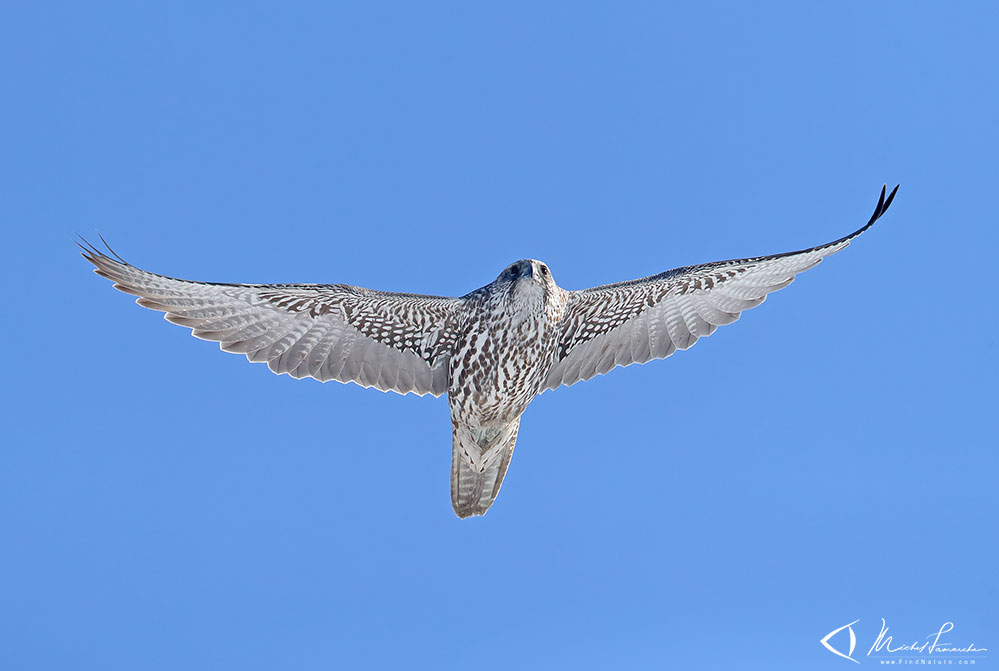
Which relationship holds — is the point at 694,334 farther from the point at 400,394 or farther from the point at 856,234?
the point at 400,394

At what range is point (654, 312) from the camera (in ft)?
37.3

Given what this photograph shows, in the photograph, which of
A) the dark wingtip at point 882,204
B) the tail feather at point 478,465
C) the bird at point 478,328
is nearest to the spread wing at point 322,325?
the bird at point 478,328

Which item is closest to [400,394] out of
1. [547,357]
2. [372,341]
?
[372,341]

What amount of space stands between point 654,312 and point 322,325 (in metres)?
3.82

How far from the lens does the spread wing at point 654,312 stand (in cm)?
1091

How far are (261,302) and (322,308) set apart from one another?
26.4 inches

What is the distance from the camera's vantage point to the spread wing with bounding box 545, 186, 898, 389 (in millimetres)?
10914

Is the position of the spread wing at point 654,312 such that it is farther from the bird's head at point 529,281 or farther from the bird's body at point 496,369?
the bird's head at point 529,281

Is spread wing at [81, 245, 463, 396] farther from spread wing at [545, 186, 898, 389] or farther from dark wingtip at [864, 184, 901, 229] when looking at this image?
dark wingtip at [864, 184, 901, 229]

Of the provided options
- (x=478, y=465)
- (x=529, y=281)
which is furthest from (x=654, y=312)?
(x=478, y=465)

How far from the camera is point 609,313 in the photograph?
37.2 ft

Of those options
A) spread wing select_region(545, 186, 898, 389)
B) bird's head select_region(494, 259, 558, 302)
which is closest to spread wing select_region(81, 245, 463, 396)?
bird's head select_region(494, 259, 558, 302)

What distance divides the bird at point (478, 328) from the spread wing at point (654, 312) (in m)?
0.01

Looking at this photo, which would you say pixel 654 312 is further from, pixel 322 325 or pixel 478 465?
pixel 322 325
